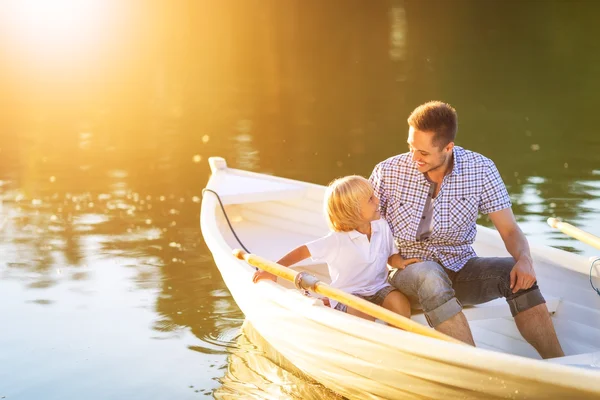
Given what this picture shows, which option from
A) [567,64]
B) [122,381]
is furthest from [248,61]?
[122,381]

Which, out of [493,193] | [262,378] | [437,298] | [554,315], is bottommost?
[262,378]

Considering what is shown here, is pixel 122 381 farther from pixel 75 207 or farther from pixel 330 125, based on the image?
pixel 330 125

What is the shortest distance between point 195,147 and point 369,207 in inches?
322

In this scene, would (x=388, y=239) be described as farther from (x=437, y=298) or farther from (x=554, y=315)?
(x=554, y=315)

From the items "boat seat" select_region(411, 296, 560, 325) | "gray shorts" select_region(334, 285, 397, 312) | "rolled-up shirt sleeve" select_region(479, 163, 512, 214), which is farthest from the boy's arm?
"rolled-up shirt sleeve" select_region(479, 163, 512, 214)

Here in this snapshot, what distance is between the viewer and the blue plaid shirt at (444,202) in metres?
5.22

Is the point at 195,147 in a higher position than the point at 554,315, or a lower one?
lower

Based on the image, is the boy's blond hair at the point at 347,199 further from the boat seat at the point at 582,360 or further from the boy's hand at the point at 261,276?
the boat seat at the point at 582,360

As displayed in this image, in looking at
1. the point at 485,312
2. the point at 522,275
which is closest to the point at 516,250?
the point at 522,275

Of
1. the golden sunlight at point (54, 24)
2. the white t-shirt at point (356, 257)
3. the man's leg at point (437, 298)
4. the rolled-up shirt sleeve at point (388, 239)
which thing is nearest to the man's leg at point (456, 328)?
the man's leg at point (437, 298)

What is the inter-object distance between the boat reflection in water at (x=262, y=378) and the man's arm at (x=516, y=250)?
1170 millimetres

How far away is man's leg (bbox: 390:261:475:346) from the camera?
4879 millimetres

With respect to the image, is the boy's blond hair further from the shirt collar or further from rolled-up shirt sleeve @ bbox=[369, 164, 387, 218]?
the shirt collar

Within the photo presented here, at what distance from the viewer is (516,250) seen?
5.15 meters
